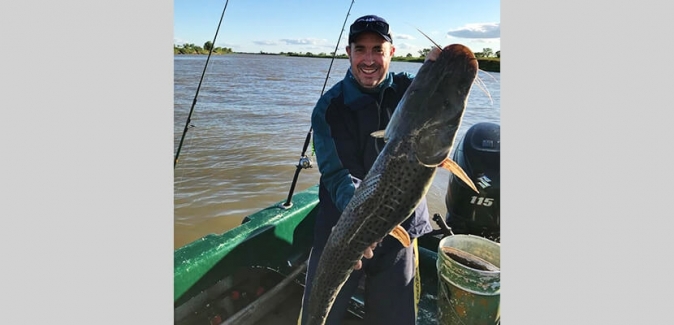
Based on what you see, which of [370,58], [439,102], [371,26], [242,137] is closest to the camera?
[439,102]

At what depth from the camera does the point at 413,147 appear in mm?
1304

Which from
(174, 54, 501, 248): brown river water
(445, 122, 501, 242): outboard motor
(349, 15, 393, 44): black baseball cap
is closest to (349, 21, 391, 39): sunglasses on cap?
(349, 15, 393, 44): black baseball cap

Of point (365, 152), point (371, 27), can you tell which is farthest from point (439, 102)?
point (365, 152)

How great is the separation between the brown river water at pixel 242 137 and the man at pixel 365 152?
24 centimetres

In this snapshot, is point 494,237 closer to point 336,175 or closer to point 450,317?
point 450,317

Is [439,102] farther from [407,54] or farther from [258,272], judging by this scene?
[258,272]

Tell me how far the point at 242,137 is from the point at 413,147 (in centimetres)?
280

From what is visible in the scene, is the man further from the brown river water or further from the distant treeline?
the brown river water

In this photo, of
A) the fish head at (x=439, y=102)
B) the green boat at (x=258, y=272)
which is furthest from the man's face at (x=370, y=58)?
the green boat at (x=258, y=272)

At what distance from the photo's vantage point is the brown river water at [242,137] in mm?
2758

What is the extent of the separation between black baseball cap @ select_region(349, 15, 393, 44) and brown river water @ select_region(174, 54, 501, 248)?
31 cm

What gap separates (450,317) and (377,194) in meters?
1.17

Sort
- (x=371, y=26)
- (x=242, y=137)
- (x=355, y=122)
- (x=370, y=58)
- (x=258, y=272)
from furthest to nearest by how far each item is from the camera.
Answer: (x=242, y=137), (x=258, y=272), (x=355, y=122), (x=370, y=58), (x=371, y=26)

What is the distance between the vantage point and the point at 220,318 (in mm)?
2357
